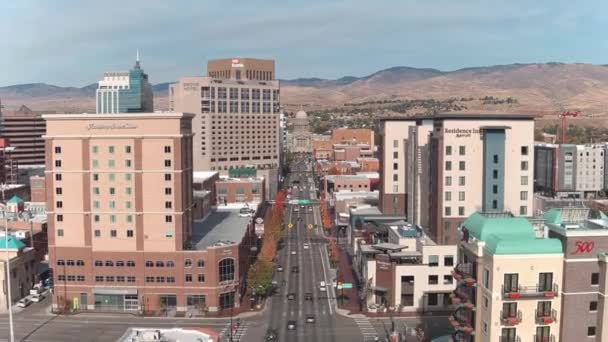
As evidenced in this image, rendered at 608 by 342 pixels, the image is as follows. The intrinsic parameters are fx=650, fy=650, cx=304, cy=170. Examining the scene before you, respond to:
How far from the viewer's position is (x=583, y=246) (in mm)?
34094

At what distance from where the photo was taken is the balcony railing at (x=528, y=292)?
111 ft

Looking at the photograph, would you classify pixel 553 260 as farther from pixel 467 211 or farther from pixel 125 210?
pixel 125 210

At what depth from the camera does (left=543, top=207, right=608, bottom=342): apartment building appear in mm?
34000

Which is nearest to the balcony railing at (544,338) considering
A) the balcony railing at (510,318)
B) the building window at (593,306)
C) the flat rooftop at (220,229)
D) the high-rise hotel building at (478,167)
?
the balcony railing at (510,318)

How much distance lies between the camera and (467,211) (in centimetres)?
6731

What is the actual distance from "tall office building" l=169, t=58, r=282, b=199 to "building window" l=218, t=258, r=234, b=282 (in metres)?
80.6

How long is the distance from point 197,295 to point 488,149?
32683 mm

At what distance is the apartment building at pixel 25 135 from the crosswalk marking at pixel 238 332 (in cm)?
11175

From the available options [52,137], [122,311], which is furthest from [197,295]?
[52,137]

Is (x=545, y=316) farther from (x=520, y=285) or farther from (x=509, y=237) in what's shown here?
(x=509, y=237)

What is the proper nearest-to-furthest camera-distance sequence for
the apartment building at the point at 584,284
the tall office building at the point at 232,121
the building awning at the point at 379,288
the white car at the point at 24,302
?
1. the apartment building at the point at 584,284
2. the building awning at the point at 379,288
3. the white car at the point at 24,302
4. the tall office building at the point at 232,121

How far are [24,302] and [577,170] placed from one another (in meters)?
106

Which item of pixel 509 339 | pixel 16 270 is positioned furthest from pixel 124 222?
pixel 509 339

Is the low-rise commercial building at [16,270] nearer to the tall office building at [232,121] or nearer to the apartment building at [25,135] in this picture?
the tall office building at [232,121]
